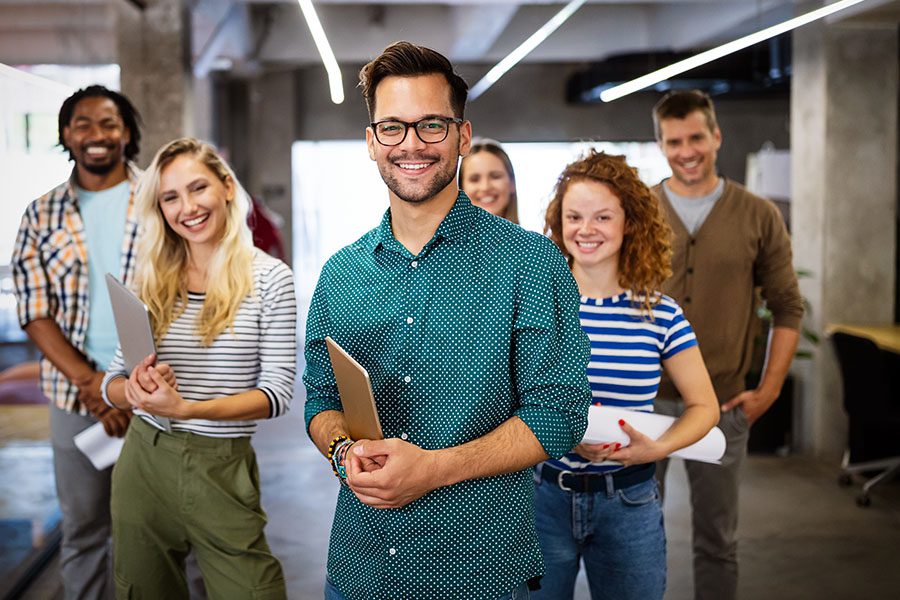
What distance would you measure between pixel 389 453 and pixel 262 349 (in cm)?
99

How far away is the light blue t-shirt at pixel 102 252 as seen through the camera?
128 inches

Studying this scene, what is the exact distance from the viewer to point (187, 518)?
93.8 inches

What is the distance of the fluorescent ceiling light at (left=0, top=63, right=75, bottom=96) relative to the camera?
11.2 ft

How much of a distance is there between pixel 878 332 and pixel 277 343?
174 inches

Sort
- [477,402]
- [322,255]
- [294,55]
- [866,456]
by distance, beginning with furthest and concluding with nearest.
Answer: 1. [322,255]
2. [294,55]
3. [866,456]
4. [477,402]

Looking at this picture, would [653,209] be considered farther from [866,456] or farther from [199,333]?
[866,456]

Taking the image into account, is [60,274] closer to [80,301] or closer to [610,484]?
[80,301]

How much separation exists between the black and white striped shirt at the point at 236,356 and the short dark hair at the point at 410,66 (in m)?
0.86

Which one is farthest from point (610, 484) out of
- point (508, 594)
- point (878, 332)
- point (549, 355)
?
point (878, 332)

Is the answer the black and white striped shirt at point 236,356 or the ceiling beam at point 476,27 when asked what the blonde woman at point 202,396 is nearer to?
the black and white striped shirt at point 236,356

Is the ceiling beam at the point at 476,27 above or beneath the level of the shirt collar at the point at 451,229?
above

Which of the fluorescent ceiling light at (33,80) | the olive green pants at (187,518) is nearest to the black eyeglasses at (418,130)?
the olive green pants at (187,518)

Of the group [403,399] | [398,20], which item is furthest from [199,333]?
[398,20]

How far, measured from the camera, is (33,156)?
138 inches
